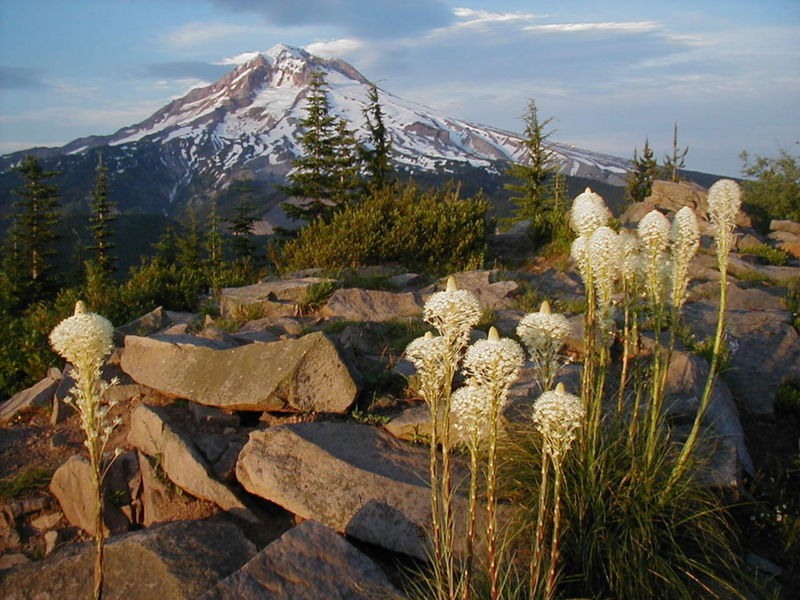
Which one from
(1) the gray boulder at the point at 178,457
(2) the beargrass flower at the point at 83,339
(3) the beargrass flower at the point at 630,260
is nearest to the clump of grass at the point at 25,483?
(1) the gray boulder at the point at 178,457

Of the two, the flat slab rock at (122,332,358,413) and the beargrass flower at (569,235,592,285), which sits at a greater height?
the beargrass flower at (569,235,592,285)

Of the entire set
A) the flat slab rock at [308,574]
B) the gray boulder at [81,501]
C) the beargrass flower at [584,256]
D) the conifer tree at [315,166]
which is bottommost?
the gray boulder at [81,501]

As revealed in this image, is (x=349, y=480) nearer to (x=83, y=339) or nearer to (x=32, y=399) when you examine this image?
(x=83, y=339)

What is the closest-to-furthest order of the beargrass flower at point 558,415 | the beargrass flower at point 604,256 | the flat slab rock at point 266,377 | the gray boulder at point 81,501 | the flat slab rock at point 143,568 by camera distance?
the beargrass flower at point 558,415 → the beargrass flower at point 604,256 → the flat slab rock at point 143,568 → the gray boulder at point 81,501 → the flat slab rock at point 266,377

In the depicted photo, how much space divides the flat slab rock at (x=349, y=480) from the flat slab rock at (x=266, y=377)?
0.39 m

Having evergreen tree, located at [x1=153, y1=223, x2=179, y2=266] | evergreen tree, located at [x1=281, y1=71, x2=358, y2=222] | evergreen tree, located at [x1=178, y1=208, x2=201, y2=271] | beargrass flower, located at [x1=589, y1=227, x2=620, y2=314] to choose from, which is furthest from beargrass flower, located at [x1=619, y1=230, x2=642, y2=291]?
evergreen tree, located at [x1=153, y1=223, x2=179, y2=266]

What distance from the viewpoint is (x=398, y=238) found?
12.0 metres

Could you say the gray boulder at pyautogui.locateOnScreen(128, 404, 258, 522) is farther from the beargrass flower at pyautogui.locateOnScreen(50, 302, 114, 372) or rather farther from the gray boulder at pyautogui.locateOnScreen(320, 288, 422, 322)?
the gray boulder at pyautogui.locateOnScreen(320, 288, 422, 322)

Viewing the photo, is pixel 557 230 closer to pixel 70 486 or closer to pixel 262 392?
pixel 262 392

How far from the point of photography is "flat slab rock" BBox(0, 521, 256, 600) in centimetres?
370

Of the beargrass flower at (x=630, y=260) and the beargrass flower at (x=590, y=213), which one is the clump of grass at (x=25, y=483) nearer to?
the beargrass flower at (x=590, y=213)

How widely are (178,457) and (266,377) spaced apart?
3.28ft

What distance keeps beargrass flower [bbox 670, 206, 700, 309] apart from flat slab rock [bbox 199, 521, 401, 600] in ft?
8.11

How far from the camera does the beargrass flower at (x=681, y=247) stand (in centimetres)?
359
